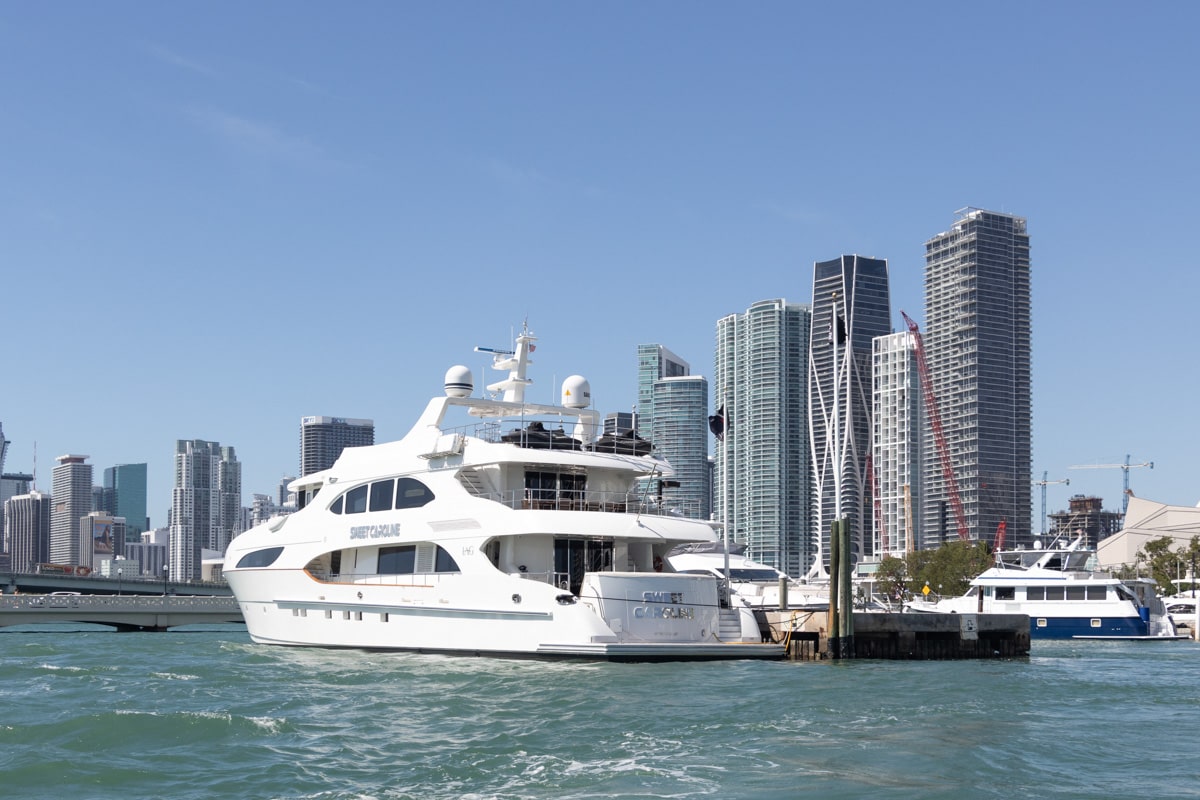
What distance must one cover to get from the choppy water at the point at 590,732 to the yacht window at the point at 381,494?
463 centimetres

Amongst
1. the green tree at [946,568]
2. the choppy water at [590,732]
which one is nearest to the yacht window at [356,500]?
the choppy water at [590,732]

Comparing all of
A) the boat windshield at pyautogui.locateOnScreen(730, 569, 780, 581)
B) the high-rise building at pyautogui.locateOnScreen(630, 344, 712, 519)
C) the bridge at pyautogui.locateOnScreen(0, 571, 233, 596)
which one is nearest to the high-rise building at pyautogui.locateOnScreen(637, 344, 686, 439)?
the high-rise building at pyautogui.locateOnScreen(630, 344, 712, 519)

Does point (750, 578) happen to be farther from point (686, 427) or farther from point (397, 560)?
point (686, 427)

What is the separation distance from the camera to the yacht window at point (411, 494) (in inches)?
1209

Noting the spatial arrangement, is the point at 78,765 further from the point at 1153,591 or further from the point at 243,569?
the point at 1153,591

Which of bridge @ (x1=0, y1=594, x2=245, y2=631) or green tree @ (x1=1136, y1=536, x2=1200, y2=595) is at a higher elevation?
green tree @ (x1=1136, y1=536, x2=1200, y2=595)

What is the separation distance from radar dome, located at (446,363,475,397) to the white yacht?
37mm

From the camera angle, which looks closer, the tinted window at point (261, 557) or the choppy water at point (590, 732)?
the choppy water at point (590, 732)

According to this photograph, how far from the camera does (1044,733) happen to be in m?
18.7

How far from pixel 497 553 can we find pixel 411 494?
A: 327 centimetres

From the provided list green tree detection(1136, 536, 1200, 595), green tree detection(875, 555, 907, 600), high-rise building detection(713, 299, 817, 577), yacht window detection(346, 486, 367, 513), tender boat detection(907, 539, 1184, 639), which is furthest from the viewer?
high-rise building detection(713, 299, 817, 577)

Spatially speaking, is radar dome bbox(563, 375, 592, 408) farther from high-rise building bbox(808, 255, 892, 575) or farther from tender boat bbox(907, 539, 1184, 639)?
high-rise building bbox(808, 255, 892, 575)

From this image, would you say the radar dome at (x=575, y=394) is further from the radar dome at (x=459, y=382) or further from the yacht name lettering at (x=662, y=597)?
the yacht name lettering at (x=662, y=597)

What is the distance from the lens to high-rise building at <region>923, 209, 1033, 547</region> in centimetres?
18500
